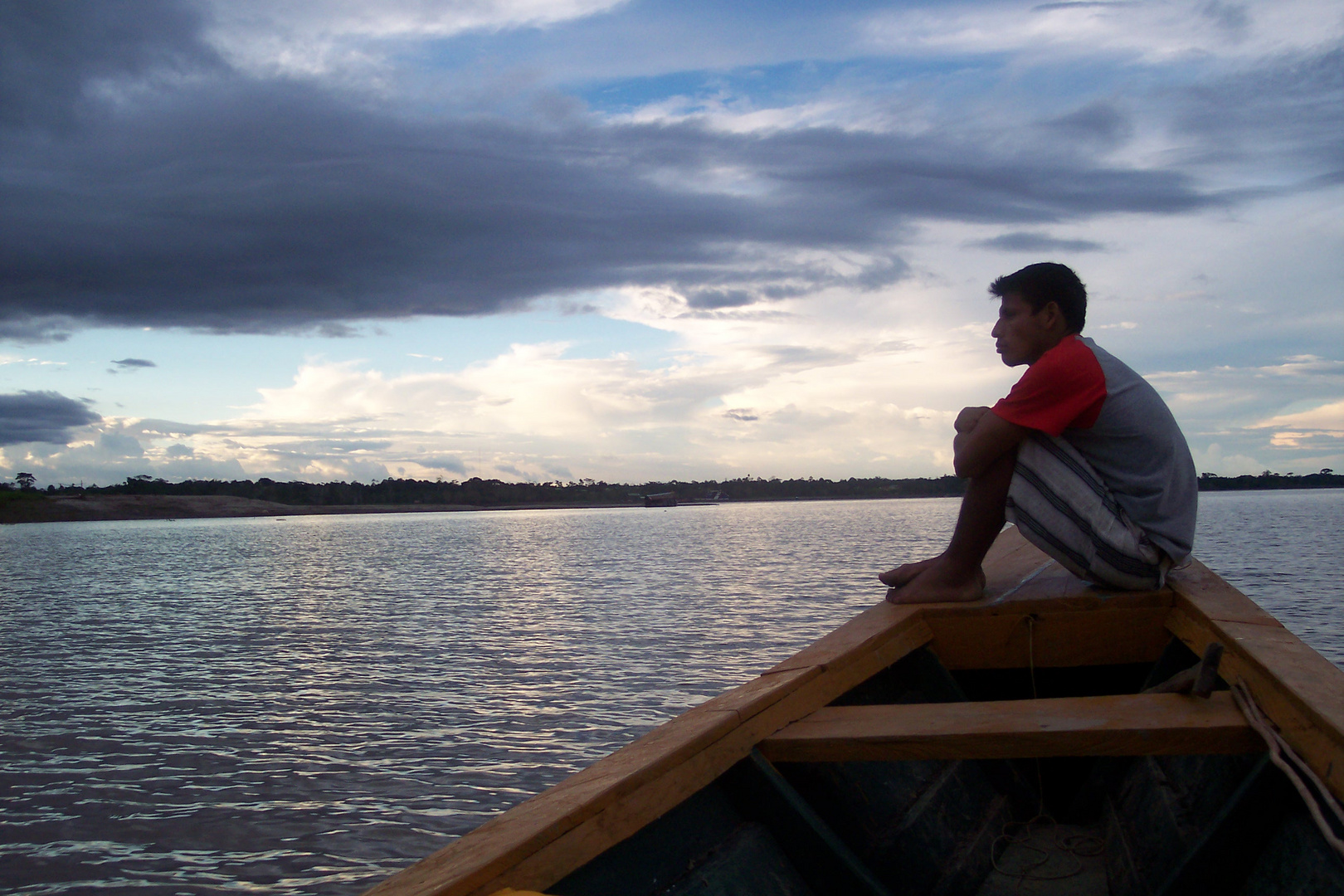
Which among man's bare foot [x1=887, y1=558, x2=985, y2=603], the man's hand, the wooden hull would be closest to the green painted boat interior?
the wooden hull

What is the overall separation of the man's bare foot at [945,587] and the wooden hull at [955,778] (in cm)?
7

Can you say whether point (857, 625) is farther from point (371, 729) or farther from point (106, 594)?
point (106, 594)

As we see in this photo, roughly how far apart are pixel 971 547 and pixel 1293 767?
1345 mm

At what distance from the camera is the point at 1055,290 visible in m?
2.90

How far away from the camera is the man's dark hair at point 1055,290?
→ 114 inches

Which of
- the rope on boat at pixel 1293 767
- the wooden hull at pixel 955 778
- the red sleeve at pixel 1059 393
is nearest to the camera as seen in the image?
the rope on boat at pixel 1293 767

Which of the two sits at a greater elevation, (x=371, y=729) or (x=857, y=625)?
(x=857, y=625)

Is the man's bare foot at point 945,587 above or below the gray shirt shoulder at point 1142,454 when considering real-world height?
below

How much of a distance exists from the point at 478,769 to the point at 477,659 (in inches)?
134

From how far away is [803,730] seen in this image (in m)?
1.81

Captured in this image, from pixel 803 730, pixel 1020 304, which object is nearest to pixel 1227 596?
pixel 1020 304

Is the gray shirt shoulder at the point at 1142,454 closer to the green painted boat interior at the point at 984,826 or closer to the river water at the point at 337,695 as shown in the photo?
the green painted boat interior at the point at 984,826

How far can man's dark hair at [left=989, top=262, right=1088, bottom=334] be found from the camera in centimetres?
290

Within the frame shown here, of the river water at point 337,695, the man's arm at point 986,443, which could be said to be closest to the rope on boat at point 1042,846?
the man's arm at point 986,443
